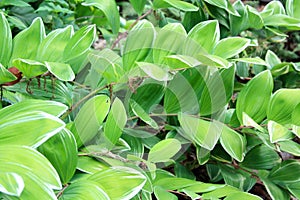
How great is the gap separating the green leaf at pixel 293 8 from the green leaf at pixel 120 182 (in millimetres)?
655

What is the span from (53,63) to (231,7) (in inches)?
17.1

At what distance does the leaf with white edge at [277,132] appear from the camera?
26.3 inches

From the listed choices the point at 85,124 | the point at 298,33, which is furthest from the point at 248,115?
the point at 298,33

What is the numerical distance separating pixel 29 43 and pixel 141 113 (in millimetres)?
223

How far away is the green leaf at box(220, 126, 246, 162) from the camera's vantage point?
718 mm

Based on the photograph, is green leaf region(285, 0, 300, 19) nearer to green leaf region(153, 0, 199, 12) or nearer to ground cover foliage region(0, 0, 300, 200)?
ground cover foliage region(0, 0, 300, 200)

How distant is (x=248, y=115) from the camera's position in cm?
76

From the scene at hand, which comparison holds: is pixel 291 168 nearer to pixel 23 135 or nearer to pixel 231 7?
pixel 231 7

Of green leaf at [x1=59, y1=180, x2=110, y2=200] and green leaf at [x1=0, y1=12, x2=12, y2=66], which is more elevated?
green leaf at [x1=0, y1=12, x2=12, y2=66]

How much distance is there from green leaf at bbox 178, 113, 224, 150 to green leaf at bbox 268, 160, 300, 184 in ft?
0.59

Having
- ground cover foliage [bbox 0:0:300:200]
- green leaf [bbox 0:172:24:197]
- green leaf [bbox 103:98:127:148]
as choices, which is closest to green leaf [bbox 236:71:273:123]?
ground cover foliage [bbox 0:0:300:200]

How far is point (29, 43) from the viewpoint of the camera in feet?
A: 2.20

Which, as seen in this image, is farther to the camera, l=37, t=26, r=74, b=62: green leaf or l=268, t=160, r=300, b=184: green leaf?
l=268, t=160, r=300, b=184: green leaf

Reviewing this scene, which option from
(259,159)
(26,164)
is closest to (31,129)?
(26,164)
